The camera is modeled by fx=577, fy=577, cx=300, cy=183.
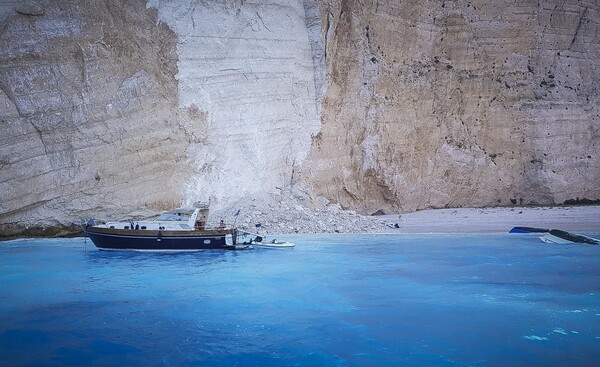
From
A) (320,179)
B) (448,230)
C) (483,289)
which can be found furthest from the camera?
(320,179)

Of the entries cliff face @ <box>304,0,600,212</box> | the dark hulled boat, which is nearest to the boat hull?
the dark hulled boat

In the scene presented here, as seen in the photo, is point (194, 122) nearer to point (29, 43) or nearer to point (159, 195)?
point (159, 195)

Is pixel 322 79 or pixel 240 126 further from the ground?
pixel 322 79

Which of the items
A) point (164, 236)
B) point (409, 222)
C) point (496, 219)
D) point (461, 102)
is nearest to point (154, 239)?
point (164, 236)

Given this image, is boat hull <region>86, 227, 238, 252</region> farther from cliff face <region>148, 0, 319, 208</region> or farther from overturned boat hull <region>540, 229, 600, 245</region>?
overturned boat hull <region>540, 229, 600, 245</region>

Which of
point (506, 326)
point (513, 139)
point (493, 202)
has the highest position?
point (513, 139)

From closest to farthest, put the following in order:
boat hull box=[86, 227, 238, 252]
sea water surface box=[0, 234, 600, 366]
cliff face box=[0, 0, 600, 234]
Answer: sea water surface box=[0, 234, 600, 366], boat hull box=[86, 227, 238, 252], cliff face box=[0, 0, 600, 234]

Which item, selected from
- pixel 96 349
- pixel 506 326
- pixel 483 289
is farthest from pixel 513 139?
pixel 96 349
